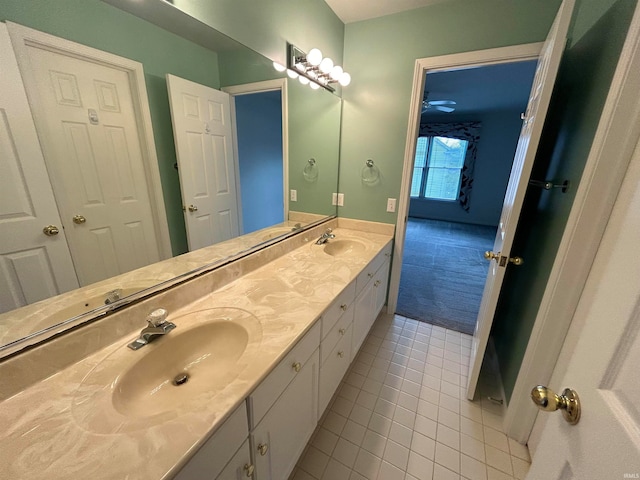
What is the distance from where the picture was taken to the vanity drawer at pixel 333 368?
1.23 meters

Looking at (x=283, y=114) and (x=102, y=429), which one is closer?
(x=102, y=429)

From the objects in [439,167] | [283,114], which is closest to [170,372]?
[283,114]

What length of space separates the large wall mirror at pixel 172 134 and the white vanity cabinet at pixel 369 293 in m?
0.59

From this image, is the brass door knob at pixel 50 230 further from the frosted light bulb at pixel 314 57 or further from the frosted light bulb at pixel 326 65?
the frosted light bulb at pixel 326 65

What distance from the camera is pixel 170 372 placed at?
0.83m

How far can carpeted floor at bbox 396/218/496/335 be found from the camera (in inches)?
96.4

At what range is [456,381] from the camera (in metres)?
1.70

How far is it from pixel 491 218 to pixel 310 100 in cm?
575

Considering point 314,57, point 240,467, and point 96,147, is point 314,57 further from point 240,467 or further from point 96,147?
point 240,467

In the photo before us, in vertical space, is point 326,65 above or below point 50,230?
above

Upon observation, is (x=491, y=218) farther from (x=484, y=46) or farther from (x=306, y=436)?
(x=306, y=436)

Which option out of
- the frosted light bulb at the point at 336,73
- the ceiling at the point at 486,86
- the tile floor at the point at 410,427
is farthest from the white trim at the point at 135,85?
the ceiling at the point at 486,86

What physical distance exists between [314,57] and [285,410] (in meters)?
1.93

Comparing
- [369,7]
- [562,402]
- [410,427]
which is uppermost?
[369,7]
